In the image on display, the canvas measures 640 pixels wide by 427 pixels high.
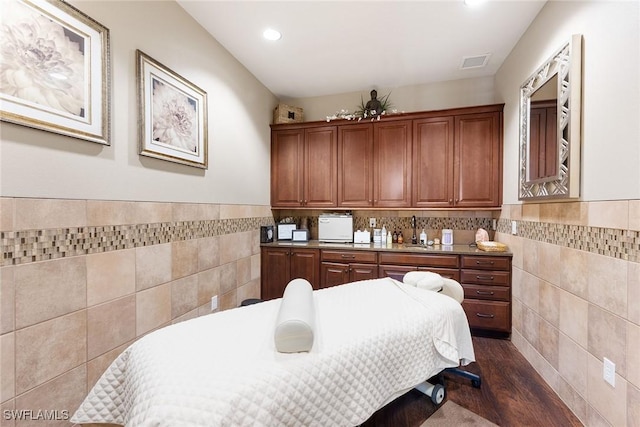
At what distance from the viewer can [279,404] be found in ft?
3.14

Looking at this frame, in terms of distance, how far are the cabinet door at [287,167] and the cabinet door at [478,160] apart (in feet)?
6.27

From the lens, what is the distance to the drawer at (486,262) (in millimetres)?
2760

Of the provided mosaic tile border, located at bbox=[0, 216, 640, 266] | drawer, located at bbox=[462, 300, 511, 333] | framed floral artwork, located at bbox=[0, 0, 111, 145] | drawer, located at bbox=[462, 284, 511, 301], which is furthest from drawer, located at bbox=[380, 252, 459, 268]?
framed floral artwork, located at bbox=[0, 0, 111, 145]

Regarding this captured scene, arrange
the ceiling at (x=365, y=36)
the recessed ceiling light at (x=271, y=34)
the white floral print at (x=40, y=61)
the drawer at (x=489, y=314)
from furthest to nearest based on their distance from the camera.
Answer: the drawer at (x=489, y=314) < the recessed ceiling light at (x=271, y=34) < the ceiling at (x=365, y=36) < the white floral print at (x=40, y=61)

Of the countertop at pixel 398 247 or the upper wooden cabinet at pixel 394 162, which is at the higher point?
the upper wooden cabinet at pixel 394 162

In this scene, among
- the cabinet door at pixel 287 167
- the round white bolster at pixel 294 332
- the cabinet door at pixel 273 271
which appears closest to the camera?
→ the round white bolster at pixel 294 332

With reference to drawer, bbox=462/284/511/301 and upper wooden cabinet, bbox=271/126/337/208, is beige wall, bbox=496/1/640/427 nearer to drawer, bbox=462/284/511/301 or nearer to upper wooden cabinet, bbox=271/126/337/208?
drawer, bbox=462/284/511/301

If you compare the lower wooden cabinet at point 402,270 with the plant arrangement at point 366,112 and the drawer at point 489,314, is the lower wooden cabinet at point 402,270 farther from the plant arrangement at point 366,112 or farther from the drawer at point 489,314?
the plant arrangement at point 366,112

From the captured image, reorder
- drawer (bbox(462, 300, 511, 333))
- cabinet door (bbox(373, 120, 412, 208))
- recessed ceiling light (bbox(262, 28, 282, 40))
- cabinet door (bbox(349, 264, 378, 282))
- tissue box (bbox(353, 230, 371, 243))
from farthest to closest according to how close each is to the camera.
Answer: tissue box (bbox(353, 230, 371, 243))
cabinet door (bbox(373, 120, 412, 208))
cabinet door (bbox(349, 264, 378, 282))
drawer (bbox(462, 300, 511, 333))
recessed ceiling light (bbox(262, 28, 282, 40))

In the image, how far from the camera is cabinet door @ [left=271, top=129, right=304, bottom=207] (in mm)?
3727

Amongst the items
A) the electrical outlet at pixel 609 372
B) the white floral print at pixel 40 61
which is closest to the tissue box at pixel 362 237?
the electrical outlet at pixel 609 372

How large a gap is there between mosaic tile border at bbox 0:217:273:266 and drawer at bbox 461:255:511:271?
262cm

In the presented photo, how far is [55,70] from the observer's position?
1.40 meters

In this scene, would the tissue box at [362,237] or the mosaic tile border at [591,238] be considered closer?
the mosaic tile border at [591,238]
